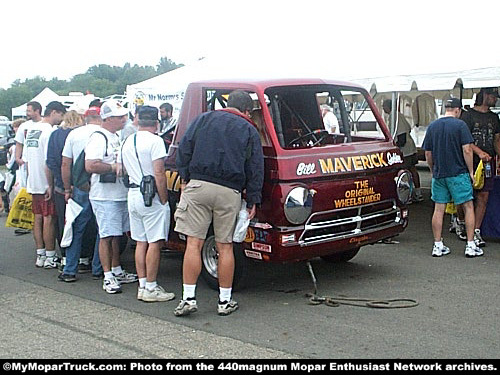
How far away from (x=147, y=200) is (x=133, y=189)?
0.22 meters

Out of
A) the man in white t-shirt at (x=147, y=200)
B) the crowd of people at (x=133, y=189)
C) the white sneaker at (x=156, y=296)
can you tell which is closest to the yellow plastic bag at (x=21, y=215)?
the crowd of people at (x=133, y=189)

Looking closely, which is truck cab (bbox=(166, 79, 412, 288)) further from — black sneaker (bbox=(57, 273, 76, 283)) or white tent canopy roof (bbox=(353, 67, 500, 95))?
white tent canopy roof (bbox=(353, 67, 500, 95))

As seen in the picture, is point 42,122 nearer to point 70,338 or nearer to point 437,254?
point 70,338

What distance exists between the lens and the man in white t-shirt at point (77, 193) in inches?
273

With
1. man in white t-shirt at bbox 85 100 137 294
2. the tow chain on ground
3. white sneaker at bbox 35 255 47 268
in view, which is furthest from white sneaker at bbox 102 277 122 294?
the tow chain on ground

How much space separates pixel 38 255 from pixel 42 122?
1.58 metres

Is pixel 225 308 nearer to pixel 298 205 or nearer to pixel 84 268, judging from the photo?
pixel 298 205

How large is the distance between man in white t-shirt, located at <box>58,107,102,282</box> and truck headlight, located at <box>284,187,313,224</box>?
7.55 ft

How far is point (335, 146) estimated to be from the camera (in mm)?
6445

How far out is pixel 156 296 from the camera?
6191mm

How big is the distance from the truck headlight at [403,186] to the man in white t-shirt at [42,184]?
3875 mm

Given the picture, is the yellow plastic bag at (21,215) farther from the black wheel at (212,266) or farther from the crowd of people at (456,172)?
the crowd of people at (456,172)

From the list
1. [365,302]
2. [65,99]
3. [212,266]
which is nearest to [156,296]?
[212,266]
